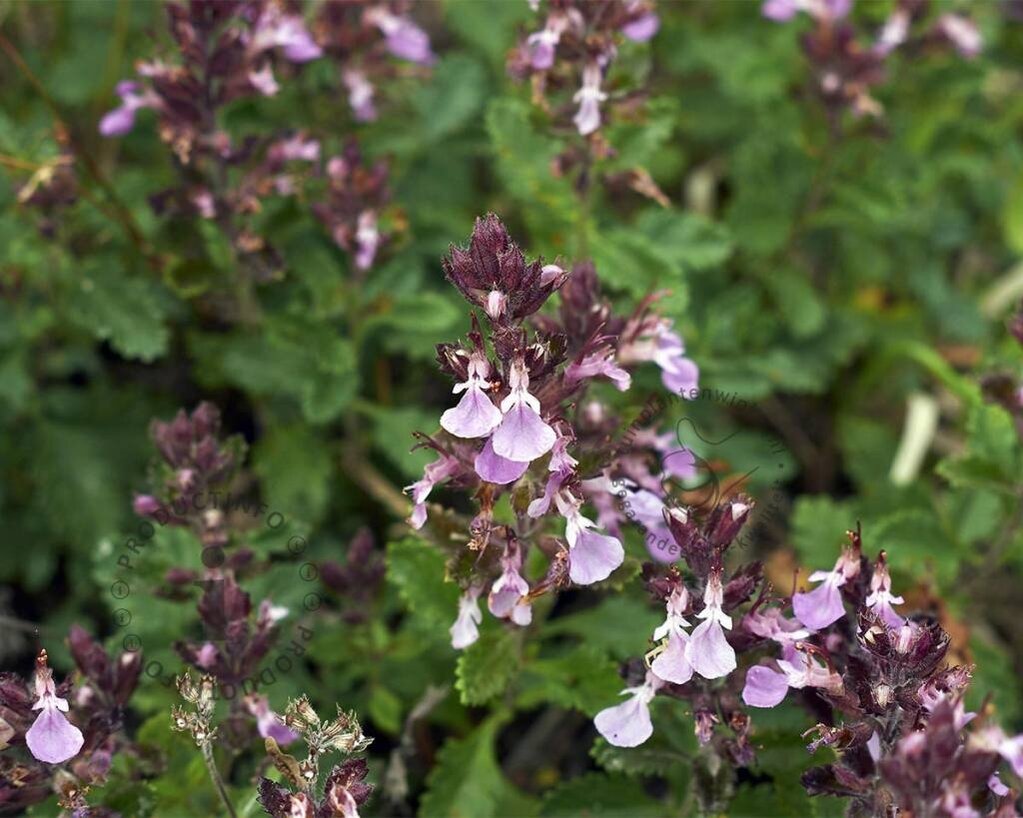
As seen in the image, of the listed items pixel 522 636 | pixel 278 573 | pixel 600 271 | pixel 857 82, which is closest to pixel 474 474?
pixel 522 636

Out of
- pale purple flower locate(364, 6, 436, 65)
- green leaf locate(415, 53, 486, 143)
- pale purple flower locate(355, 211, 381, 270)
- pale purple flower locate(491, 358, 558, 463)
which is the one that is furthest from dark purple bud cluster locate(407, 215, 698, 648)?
green leaf locate(415, 53, 486, 143)

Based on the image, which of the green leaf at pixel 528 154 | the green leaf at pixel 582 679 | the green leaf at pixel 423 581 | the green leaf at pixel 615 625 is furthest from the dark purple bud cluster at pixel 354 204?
the green leaf at pixel 582 679

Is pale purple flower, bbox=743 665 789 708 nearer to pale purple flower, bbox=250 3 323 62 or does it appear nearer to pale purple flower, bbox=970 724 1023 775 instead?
pale purple flower, bbox=970 724 1023 775

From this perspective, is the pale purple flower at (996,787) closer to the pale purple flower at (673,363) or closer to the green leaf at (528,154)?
the pale purple flower at (673,363)

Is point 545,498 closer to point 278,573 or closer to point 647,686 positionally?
→ point 647,686

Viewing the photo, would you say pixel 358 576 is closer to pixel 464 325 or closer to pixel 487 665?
pixel 487 665

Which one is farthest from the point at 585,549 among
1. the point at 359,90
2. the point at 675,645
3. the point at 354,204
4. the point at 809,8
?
the point at 809,8

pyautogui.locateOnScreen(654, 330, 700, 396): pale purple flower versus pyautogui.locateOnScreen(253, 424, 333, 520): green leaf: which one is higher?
pyautogui.locateOnScreen(654, 330, 700, 396): pale purple flower
